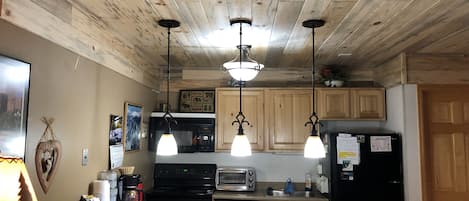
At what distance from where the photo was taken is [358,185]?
390 cm

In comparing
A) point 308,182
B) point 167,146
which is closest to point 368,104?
point 308,182

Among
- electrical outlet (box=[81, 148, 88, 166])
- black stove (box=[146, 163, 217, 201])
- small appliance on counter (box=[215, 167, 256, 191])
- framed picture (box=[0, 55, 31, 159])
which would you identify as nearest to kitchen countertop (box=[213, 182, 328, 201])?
small appliance on counter (box=[215, 167, 256, 191])

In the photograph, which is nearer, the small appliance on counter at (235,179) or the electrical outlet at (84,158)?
the electrical outlet at (84,158)

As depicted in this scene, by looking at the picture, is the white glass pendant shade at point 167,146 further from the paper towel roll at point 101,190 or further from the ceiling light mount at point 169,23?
the ceiling light mount at point 169,23

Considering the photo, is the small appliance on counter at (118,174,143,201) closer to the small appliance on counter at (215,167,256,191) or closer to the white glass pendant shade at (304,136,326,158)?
the small appliance on counter at (215,167,256,191)

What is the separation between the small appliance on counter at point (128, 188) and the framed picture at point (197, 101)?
60.1 inches

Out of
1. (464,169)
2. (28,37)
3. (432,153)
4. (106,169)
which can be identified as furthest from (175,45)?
(464,169)

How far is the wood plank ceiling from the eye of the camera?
2.40 metres

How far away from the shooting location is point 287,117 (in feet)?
14.5

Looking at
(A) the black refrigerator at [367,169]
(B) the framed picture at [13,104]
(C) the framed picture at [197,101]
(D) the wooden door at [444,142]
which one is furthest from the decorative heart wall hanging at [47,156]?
(D) the wooden door at [444,142]

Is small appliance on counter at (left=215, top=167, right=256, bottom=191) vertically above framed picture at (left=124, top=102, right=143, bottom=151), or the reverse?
framed picture at (left=124, top=102, right=143, bottom=151)

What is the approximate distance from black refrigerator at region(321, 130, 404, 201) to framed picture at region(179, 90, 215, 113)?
5.23ft

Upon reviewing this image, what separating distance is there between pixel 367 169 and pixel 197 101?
2099mm

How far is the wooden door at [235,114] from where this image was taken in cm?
443
